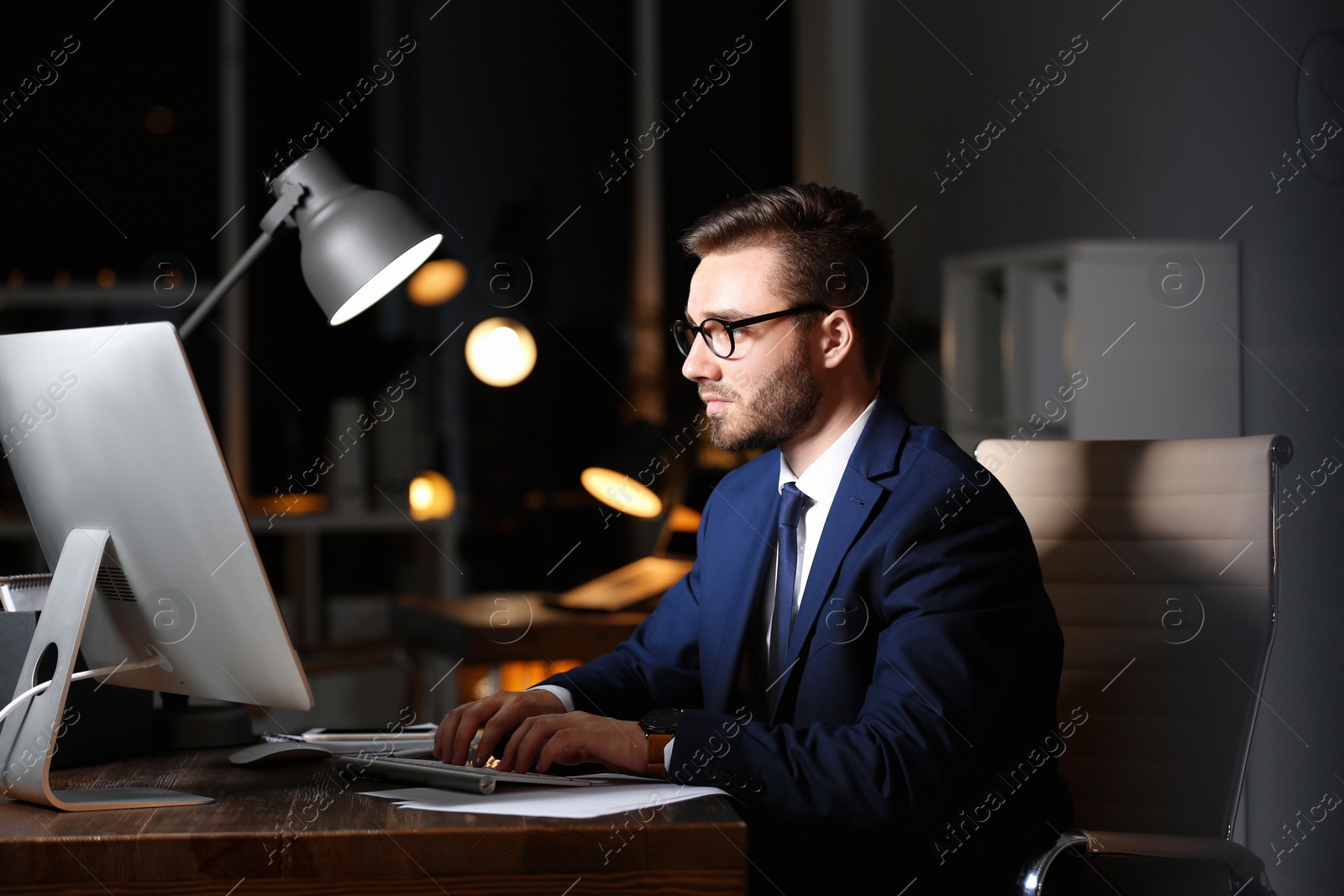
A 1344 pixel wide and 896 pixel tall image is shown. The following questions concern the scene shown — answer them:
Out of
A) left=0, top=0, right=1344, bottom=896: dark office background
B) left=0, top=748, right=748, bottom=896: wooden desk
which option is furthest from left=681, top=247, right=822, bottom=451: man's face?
left=0, top=0, right=1344, bottom=896: dark office background

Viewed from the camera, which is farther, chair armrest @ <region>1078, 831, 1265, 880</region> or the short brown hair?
the short brown hair

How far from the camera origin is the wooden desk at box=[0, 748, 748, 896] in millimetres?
934

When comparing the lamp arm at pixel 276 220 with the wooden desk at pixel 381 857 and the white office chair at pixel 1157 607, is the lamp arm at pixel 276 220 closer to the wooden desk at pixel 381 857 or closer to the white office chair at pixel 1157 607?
the wooden desk at pixel 381 857

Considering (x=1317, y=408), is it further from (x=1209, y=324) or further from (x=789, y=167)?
(x=789, y=167)

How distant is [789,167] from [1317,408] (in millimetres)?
2545

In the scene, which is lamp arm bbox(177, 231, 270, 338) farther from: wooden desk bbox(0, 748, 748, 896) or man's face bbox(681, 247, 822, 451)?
wooden desk bbox(0, 748, 748, 896)

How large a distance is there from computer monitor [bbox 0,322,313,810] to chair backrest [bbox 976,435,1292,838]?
3.69ft

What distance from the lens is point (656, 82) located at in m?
4.58

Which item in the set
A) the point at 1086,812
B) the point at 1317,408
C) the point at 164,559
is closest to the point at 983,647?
the point at 1086,812

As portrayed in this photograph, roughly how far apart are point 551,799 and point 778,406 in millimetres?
706

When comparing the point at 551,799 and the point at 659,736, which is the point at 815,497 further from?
the point at 551,799

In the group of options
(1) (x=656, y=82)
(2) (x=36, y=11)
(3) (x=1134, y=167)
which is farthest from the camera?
(1) (x=656, y=82)

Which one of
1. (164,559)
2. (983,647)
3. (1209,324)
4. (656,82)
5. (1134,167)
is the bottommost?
(983,647)

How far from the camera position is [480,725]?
128cm
